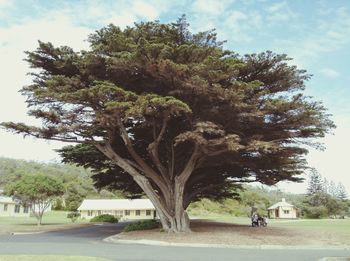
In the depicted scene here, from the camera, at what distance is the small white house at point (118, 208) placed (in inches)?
2500

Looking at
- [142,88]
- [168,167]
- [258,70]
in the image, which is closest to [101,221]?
[168,167]

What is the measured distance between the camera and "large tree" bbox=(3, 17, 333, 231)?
61.2 feet

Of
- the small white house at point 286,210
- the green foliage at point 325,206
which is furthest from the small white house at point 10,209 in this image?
the green foliage at point 325,206

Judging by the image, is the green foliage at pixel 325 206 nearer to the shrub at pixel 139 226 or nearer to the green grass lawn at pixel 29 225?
the green grass lawn at pixel 29 225

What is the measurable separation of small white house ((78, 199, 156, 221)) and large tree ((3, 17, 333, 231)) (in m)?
41.0

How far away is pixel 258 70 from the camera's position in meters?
21.8

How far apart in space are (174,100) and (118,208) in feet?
162

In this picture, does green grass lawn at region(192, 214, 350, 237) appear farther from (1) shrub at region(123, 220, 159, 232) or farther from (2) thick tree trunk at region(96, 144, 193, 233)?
(1) shrub at region(123, 220, 159, 232)

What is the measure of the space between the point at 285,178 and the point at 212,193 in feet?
31.1

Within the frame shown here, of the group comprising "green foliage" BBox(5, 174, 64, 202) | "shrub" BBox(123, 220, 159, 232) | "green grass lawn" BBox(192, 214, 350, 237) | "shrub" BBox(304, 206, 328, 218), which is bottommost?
"green grass lawn" BBox(192, 214, 350, 237)

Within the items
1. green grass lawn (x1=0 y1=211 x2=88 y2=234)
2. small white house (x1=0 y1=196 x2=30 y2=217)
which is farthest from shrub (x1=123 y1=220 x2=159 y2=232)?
small white house (x1=0 y1=196 x2=30 y2=217)

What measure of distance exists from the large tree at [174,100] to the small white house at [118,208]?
41.0 meters

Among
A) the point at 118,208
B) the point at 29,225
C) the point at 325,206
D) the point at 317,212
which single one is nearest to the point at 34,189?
the point at 29,225

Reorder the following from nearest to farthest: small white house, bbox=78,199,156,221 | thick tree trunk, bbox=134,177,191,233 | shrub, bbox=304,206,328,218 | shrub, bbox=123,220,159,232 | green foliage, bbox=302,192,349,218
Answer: thick tree trunk, bbox=134,177,191,233 < shrub, bbox=123,220,159,232 < shrub, bbox=304,206,328,218 < green foliage, bbox=302,192,349,218 < small white house, bbox=78,199,156,221
